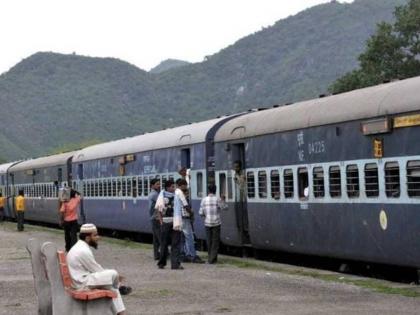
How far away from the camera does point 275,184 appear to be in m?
19.1

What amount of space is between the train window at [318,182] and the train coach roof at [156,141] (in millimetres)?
6191

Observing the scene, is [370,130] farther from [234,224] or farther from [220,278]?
[234,224]

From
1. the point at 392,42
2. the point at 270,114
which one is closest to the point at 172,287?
the point at 270,114

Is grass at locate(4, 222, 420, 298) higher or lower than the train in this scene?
lower

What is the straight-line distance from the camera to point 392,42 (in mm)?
58938

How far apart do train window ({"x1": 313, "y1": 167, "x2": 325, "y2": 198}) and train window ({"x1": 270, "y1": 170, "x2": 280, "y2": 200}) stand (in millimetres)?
1783

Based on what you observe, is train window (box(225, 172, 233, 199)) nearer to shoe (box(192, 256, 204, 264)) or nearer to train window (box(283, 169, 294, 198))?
shoe (box(192, 256, 204, 264))

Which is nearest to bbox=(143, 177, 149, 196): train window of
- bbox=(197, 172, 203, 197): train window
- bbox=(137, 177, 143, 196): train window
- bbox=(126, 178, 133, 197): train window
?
bbox=(137, 177, 143, 196): train window

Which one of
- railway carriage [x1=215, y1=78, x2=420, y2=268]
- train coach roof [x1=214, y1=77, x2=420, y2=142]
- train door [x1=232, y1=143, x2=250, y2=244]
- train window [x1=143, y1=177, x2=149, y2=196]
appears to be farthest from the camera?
train window [x1=143, y1=177, x2=149, y2=196]

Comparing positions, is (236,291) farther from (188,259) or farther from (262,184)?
(188,259)

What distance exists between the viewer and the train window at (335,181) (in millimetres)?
16281

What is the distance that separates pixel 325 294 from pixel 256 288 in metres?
1.51

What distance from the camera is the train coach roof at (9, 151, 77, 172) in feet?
138

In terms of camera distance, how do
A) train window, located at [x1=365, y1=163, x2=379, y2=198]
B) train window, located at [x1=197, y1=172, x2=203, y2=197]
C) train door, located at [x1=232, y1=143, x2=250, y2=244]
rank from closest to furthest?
train window, located at [x1=365, y1=163, x2=379, y2=198] < train door, located at [x1=232, y1=143, x2=250, y2=244] < train window, located at [x1=197, y1=172, x2=203, y2=197]
